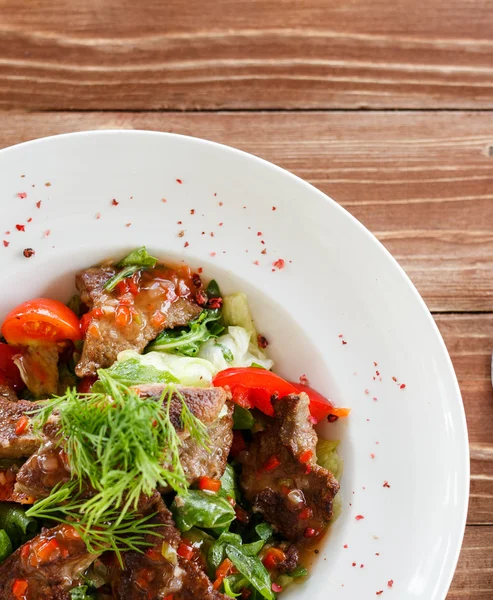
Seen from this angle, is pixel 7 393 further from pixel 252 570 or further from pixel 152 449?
pixel 252 570

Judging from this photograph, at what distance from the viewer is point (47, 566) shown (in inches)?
132

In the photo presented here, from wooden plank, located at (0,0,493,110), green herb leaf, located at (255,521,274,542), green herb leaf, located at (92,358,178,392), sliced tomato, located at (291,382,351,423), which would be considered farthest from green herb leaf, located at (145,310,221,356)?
wooden plank, located at (0,0,493,110)

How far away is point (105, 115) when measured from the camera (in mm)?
4605

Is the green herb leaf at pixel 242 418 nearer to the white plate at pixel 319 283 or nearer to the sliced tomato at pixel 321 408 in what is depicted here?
the sliced tomato at pixel 321 408

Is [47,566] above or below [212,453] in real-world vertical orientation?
below

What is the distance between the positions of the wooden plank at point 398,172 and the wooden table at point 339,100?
10 mm

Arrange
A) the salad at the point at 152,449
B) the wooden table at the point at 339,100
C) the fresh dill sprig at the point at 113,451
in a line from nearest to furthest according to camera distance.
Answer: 1. the fresh dill sprig at the point at 113,451
2. the salad at the point at 152,449
3. the wooden table at the point at 339,100

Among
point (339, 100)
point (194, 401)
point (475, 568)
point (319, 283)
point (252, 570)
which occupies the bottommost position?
point (475, 568)

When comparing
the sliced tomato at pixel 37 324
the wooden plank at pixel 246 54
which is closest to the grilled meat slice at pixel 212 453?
the sliced tomato at pixel 37 324

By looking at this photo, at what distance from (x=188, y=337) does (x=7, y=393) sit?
1111 mm

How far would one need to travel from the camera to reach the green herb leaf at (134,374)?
3.55m

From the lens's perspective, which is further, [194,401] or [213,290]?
[213,290]

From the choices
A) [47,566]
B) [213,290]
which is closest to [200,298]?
[213,290]

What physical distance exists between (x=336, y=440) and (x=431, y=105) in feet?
8.48
